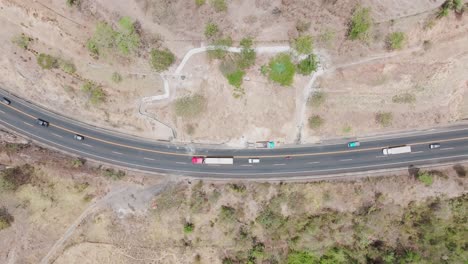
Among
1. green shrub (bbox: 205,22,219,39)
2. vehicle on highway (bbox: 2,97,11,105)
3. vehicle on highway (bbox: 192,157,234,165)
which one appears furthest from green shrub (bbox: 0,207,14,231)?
green shrub (bbox: 205,22,219,39)

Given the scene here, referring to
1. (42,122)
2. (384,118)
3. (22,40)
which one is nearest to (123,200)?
(42,122)

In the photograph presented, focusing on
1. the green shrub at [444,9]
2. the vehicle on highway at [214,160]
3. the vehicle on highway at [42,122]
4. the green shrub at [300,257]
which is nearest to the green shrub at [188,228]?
the vehicle on highway at [214,160]

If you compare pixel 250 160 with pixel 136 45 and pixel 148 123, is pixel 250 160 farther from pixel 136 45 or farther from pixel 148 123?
pixel 136 45

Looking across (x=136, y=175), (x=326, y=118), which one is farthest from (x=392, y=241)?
(x=136, y=175)

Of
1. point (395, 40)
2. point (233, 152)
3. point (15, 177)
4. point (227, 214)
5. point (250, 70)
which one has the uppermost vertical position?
point (395, 40)

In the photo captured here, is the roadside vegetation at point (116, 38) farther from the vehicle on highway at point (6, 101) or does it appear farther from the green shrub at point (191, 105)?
the vehicle on highway at point (6, 101)

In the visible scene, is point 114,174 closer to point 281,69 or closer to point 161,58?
point 161,58
